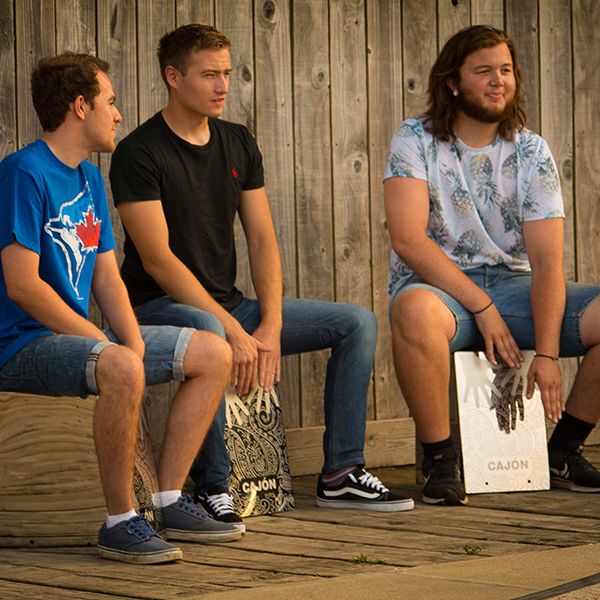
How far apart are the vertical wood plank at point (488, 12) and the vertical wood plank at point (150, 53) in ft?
4.55

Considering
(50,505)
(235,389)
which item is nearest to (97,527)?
(50,505)

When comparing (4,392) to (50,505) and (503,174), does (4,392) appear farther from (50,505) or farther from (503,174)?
(503,174)

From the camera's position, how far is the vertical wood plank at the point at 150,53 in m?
4.82

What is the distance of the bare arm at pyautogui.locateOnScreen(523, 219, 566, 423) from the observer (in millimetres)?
4598

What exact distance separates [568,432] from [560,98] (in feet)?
5.28

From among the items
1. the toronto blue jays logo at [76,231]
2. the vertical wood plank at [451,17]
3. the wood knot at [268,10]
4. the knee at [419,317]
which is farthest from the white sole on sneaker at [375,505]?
the vertical wood plank at [451,17]

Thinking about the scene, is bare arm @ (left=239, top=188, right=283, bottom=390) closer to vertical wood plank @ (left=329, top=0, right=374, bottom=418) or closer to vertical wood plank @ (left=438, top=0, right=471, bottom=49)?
vertical wood plank @ (left=329, top=0, right=374, bottom=418)

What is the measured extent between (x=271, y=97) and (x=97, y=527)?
6.30ft

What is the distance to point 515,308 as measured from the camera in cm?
471

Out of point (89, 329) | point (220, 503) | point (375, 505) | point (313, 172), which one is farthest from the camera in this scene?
point (313, 172)

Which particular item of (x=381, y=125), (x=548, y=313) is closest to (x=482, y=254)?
(x=548, y=313)

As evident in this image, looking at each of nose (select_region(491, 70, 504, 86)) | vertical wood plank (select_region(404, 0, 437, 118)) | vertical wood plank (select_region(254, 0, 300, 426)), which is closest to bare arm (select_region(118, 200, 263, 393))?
vertical wood plank (select_region(254, 0, 300, 426))

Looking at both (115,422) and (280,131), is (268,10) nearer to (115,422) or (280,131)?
(280,131)

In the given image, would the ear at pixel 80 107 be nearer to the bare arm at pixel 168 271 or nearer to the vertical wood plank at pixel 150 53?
the bare arm at pixel 168 271
